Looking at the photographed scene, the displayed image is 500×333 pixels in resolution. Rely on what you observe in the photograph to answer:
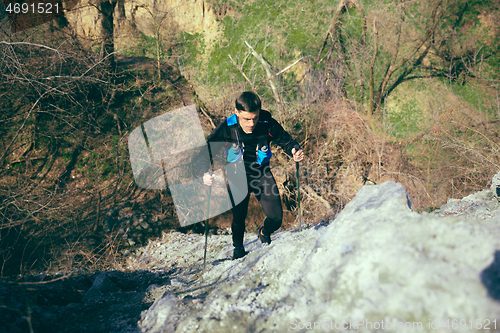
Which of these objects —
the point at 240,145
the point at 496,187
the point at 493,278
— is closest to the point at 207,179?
the point at 240,145

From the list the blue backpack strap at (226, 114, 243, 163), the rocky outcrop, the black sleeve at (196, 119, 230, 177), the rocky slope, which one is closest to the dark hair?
the blue backpack strap at (226, 114, 243, 163)

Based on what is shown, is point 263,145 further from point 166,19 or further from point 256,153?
point 166,19

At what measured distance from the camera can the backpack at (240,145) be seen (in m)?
3.54

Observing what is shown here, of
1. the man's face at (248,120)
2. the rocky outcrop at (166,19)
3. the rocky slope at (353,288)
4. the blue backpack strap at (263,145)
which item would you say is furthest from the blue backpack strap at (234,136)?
the rocky outcrop at (166,19)

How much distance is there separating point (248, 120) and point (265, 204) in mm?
1105

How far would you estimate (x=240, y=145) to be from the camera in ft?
11.7

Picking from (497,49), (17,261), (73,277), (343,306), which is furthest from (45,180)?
(497,49)

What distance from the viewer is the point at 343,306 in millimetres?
1805

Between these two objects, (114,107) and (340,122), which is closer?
(340,122)

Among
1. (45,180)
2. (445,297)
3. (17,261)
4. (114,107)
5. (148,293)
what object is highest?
(114,107)

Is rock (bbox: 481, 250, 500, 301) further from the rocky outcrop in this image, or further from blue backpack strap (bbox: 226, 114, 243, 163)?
the rocky outcrop

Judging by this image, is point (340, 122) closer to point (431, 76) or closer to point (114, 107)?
point (431, 76)

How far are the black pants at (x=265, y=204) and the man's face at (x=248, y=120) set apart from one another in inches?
24.6

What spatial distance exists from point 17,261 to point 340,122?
8.11 meters
